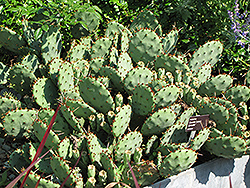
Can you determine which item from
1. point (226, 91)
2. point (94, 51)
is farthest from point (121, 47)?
point (226, 91)

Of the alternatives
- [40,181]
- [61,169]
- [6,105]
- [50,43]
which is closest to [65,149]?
[61,169]

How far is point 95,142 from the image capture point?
204 centimetres

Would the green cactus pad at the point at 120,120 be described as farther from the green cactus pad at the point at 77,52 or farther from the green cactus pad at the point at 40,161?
the green cactus pad at the point at 77,52

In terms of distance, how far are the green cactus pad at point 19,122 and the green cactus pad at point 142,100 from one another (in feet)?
2.85

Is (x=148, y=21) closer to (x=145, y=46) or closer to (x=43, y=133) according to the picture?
(x=145, y=46)

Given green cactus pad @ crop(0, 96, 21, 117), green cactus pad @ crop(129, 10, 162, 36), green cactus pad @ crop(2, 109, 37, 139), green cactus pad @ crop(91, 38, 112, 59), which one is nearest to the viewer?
green cactus pad @ crop(2, 109, 37, 139)

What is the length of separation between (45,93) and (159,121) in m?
1.08

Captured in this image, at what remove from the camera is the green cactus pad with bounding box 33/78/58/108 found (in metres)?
2.39

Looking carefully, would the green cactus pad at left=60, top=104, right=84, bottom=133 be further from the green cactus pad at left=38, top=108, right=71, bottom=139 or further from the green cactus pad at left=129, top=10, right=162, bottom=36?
the green cactus pad at left=129, top=10, right=162, bottom=36

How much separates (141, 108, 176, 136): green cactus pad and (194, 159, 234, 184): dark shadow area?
17.3 inches

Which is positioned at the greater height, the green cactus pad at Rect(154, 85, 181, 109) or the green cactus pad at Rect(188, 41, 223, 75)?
the green cactus pad at Rect(154, 85, 181, 109)

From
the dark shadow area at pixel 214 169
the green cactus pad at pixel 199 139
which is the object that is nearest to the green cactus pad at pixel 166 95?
the green cactus pad at pixel 199 139

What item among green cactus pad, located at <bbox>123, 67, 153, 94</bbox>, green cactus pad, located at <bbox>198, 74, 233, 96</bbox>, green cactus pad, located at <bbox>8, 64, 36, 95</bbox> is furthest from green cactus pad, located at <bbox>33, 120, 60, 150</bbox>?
green cactus pad, located at <bbox>198, 74, 233, 96</bbox>

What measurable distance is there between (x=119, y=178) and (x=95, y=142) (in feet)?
1.05
